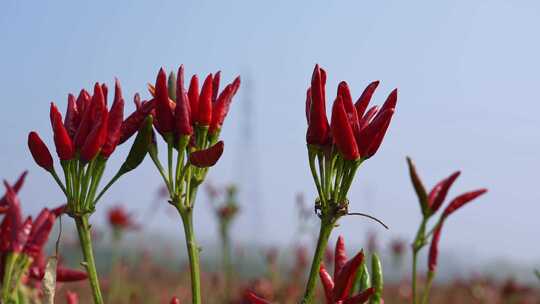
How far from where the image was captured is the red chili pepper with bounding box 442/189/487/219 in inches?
107

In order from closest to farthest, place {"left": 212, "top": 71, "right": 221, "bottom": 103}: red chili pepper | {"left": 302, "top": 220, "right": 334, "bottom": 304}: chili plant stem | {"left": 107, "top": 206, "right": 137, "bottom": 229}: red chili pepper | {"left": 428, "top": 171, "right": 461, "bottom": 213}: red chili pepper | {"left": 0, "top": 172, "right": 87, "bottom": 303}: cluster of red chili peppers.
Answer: {"left": 302, "top": 220, "right": 334, "bottom": 304}: chili plant stem, {"left": 0, "top": 172, "right": 87, "bottom": 303}: cluster of red chili peppers, {"left": 212, "top": 71, "right": 221, "bottom": 103}: red chili pepper, {"left": 428, "top": 171, "right": 461, "bottom": 213}: red chili pepper, {"left": 107, "top": 206, "right": 137, "bottom": 229}: red chili pepper

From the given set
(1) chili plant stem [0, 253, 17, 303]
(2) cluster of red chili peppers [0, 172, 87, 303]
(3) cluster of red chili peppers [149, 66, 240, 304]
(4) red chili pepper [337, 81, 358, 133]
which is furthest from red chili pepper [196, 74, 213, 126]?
(1) chili plant stem [0, 253, 17, 303]

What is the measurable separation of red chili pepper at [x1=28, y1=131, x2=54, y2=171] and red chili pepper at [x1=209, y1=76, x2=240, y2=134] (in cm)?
46

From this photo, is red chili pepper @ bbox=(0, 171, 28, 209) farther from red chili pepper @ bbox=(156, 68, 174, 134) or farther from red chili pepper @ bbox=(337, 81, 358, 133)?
red chili pepper @ bbox=(337, 81, 358, 133)

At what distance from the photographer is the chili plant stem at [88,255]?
1916 millimetres

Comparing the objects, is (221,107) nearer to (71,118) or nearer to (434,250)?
(71,118)

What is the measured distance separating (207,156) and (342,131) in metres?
0.35

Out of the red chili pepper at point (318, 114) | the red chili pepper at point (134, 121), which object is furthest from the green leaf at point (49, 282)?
the red chili pepper at point (318, 114)

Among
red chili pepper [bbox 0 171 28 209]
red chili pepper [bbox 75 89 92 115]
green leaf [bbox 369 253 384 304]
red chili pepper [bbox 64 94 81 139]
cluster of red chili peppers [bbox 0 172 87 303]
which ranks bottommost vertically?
green leaf [bbox 369 253 384 304]

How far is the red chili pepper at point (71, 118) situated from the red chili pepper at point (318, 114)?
2.13ft

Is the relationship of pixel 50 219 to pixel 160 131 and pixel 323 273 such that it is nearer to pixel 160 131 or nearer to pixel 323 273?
pixel 160 131

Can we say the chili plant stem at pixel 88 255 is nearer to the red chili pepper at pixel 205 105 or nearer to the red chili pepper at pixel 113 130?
the red chili pepper at pixel 113 130

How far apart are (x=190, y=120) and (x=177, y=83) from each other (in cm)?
11

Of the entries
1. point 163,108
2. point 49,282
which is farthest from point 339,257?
point 49,282
